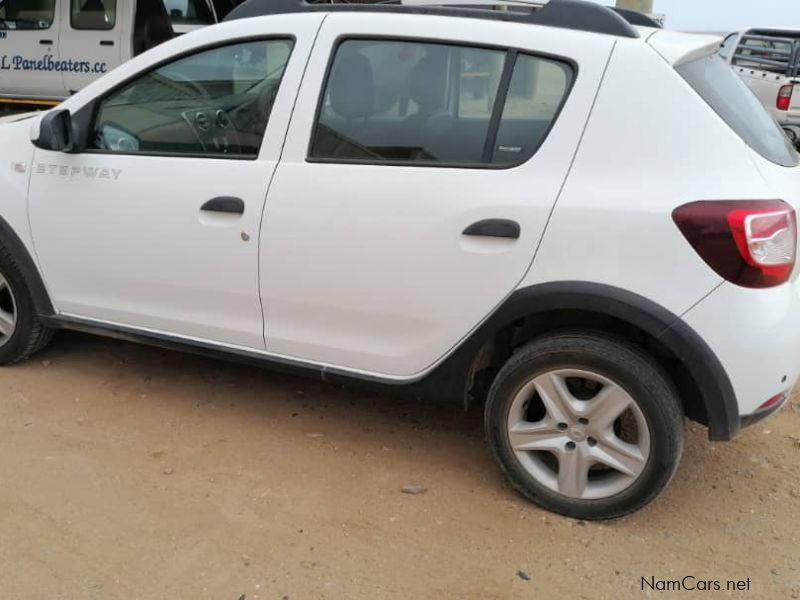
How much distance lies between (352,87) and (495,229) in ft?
2.74

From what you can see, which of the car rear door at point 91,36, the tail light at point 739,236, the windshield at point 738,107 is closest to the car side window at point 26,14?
the car rear door at point 91,36

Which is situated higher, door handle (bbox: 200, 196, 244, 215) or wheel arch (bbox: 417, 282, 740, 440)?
door handle (bbox: 200, 196, 244, 215)

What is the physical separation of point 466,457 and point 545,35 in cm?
171

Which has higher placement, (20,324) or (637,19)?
(637,19)

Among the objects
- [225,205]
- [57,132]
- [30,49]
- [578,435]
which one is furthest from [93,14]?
[578,435]

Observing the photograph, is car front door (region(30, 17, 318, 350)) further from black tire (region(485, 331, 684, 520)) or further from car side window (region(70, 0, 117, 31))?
car side window (region(70, 0, 117, 31))

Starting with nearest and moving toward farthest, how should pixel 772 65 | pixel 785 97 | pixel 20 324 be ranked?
pixel 20 324 → pixel 785 97 → pixel 772 65

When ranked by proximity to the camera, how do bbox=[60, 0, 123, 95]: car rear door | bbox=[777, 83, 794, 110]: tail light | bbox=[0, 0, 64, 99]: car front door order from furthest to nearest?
bbox=[0, 0, 64, 99]: car front door < bbox=[60, 0, 123, 95]: car rear door < bbox=[777, 83, 794, 110]: tail light

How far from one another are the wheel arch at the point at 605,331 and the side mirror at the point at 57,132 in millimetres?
1859


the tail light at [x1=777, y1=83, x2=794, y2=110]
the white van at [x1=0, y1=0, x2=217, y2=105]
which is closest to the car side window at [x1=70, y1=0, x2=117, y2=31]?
the white van at [x1=0, y1=0, x2=217, y2=105]

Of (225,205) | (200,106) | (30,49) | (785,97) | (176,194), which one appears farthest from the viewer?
(30,49)

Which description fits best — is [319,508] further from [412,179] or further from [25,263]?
[25,263]

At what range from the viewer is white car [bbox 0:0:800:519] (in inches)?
98.0

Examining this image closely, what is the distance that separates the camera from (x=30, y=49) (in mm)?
9641
